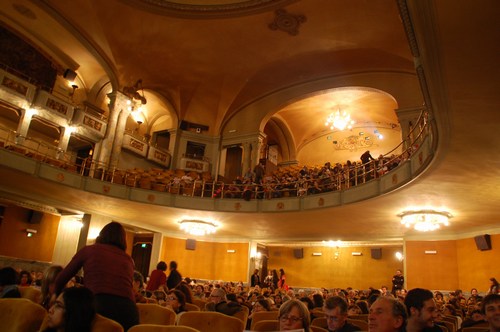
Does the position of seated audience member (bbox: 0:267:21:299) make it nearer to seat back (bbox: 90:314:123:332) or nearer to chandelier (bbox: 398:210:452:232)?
seat back (bbox: 90:314:123:332)

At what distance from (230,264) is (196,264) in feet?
5.74

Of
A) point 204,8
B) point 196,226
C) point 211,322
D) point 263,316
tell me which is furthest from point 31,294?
point 204,8

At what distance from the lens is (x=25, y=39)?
55.8ft

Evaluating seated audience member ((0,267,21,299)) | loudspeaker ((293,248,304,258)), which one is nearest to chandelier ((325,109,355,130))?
loudspeaker ((293,248,304,258))

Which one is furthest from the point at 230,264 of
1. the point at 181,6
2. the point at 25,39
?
the point at 25,39

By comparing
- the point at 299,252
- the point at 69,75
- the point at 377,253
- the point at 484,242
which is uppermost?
the point at 69,75

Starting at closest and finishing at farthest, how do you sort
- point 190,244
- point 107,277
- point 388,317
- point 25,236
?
point 388,317
point 107,277
point 25,236
point 190,244

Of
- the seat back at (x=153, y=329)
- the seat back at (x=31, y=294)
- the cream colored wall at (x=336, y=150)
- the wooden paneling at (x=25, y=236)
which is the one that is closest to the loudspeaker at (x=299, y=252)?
the cream colored wall at (x=336, y=150)

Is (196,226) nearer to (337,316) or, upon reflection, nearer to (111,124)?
(111,124)

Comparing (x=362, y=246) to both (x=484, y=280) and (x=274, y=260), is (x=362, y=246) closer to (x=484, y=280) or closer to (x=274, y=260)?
(x=274, y=260)

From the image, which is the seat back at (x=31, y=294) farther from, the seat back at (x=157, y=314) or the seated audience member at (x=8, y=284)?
the seat back at (x=157, y=314)

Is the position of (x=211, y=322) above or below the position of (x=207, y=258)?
below

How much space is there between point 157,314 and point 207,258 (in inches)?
655

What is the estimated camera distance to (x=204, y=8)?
15.8 metres
